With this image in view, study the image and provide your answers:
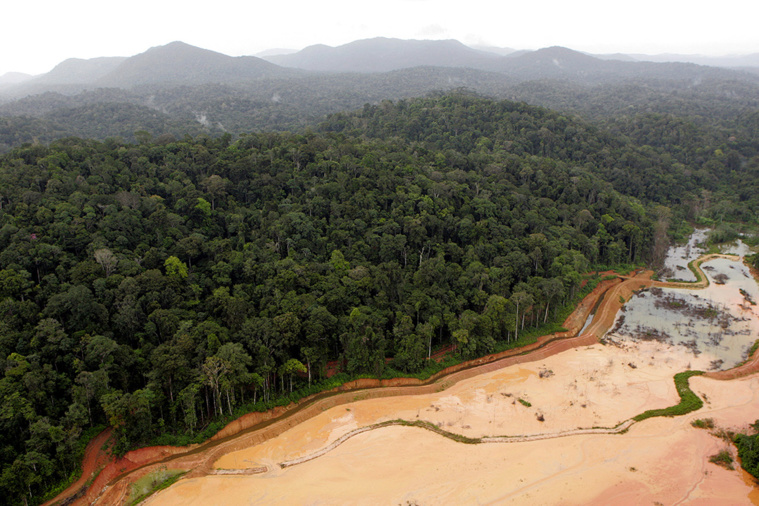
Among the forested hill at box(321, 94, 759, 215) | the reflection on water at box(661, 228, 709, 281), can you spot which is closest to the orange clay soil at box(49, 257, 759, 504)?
the reflection on water at box(661, 228, 709, 281)

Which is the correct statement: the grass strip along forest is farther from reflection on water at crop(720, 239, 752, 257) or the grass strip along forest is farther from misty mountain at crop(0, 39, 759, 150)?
misty mountain at crop(0, 39, 759, 150)

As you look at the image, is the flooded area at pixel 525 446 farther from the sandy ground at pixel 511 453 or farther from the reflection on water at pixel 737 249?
the reflection on water at pixel 737 249

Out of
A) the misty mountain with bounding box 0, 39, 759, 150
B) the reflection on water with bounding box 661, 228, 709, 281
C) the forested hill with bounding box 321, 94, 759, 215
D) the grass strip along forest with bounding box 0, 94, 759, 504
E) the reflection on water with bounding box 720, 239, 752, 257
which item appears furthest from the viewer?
the misty mountain with bounding box 0, 39, 759, 150

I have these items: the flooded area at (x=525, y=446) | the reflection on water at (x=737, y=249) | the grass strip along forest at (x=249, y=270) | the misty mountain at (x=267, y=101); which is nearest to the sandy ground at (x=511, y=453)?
the flooded area at (x=525, y=446)

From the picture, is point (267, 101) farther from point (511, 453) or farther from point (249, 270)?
point (511, 453)

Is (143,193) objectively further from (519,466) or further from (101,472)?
(519,466)

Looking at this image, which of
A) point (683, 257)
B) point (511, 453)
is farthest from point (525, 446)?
point (683, 257)
